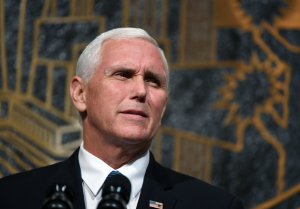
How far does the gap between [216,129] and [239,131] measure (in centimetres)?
10

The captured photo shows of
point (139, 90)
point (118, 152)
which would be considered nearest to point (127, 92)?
point (139, 90)

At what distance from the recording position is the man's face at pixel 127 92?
4.92ft

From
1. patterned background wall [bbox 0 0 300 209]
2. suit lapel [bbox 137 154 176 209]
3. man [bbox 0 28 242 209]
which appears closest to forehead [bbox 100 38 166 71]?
man [bbox 0 28 242 209]

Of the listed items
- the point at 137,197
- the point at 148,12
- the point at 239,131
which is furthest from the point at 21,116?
the point at 137,197

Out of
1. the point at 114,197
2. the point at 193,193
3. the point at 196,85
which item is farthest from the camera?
the point at 196,85

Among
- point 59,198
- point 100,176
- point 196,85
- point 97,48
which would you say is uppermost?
point 97,48

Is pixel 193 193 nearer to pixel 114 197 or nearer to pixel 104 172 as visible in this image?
pixel 104 172

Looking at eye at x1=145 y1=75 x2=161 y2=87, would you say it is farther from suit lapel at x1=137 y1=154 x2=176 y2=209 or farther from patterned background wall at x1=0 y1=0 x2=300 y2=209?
patterned background wall at x1=0 y1=0 x2=300 y2=209

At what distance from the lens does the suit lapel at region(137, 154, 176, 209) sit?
1516mm

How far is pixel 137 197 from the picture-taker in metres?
1.54

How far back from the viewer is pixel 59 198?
1.13m

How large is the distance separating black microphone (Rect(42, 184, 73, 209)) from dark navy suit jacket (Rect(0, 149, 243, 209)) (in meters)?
0.33

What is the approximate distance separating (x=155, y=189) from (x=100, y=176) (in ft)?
0.41

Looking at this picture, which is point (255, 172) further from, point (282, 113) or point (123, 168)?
point (123, 168)
